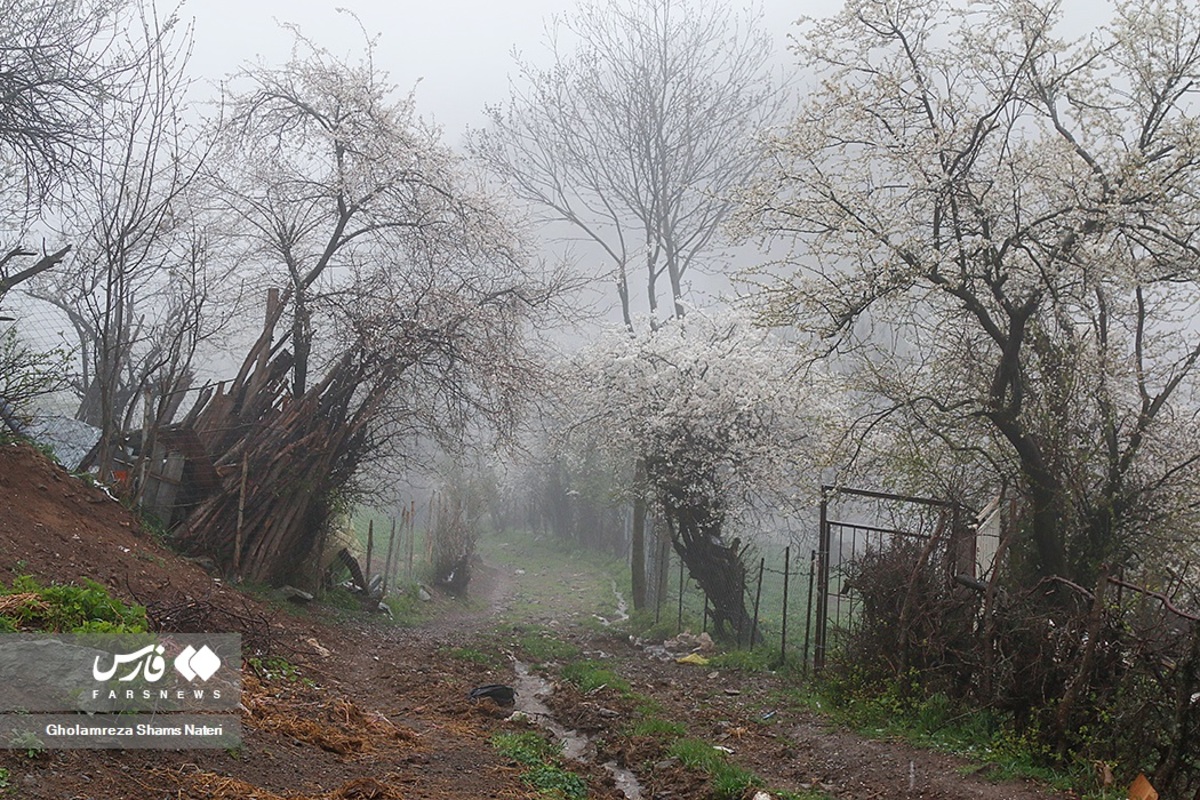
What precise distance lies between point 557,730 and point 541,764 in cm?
170

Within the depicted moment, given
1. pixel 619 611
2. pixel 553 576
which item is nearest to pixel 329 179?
pixel 619 611

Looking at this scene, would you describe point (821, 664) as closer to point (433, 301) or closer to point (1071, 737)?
point (1071, 737)

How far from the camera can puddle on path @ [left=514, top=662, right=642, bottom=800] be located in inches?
263

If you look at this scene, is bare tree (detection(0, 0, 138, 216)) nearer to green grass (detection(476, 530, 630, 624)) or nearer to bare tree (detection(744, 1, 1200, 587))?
bare tree (detection(744, 1, 1200, 587))

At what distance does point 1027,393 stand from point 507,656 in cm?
710

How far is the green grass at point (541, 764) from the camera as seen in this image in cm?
593

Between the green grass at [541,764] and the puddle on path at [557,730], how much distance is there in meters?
0.25

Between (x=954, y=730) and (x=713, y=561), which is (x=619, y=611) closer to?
(x=713, y=561)

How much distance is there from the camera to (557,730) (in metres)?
8.16

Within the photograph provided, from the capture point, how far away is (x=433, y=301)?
1316 centimetres

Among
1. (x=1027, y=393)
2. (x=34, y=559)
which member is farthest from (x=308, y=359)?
(x=1027, y=393)

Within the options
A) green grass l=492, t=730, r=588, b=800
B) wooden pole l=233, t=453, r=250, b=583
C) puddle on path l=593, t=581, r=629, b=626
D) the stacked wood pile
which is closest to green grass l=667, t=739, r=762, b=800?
green grass l=492, t=730, r=588, b=800

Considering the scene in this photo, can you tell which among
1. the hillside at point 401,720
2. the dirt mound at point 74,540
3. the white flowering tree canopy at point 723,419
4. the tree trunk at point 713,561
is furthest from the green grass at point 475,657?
the white flowering tree canopy at point 723,419

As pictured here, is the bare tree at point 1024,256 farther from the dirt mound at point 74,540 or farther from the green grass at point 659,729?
the dirt mound at point 74,540
